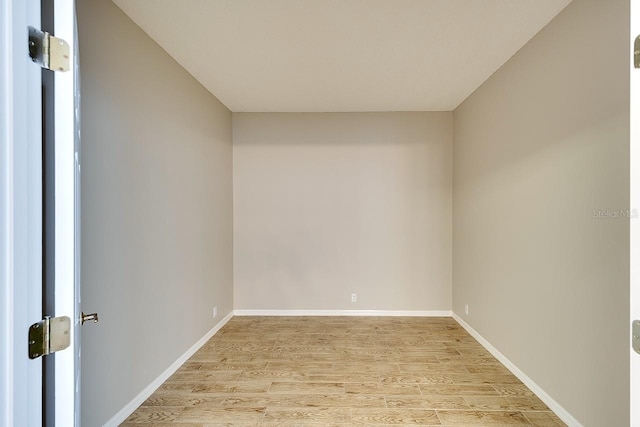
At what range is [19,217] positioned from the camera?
0.76 m

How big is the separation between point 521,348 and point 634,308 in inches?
80.3

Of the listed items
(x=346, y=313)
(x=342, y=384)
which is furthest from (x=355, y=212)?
(x=342, y=384)

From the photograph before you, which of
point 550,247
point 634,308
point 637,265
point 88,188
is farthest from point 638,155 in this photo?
point 88,188

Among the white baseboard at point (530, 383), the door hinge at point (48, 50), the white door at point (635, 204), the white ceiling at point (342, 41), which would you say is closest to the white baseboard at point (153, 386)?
the door hinge at point (48, 50)

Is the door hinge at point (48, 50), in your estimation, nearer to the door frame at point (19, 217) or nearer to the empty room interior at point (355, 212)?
the door frame at point (19, 217)

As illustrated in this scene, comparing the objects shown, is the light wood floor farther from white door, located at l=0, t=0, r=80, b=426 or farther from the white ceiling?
the white ceiling

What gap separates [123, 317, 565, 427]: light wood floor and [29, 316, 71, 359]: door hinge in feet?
5.30

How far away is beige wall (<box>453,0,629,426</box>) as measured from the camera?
5.56 ft

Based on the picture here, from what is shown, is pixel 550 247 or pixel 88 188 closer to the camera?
pixel 88 188

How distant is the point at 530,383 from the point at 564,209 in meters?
1.42

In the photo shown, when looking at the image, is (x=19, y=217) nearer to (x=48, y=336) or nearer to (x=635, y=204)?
(x=48, y=336)

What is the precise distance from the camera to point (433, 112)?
4203 mm

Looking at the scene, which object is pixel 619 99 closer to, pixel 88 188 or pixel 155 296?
pixel 88 188

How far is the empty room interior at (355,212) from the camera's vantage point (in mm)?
1881
